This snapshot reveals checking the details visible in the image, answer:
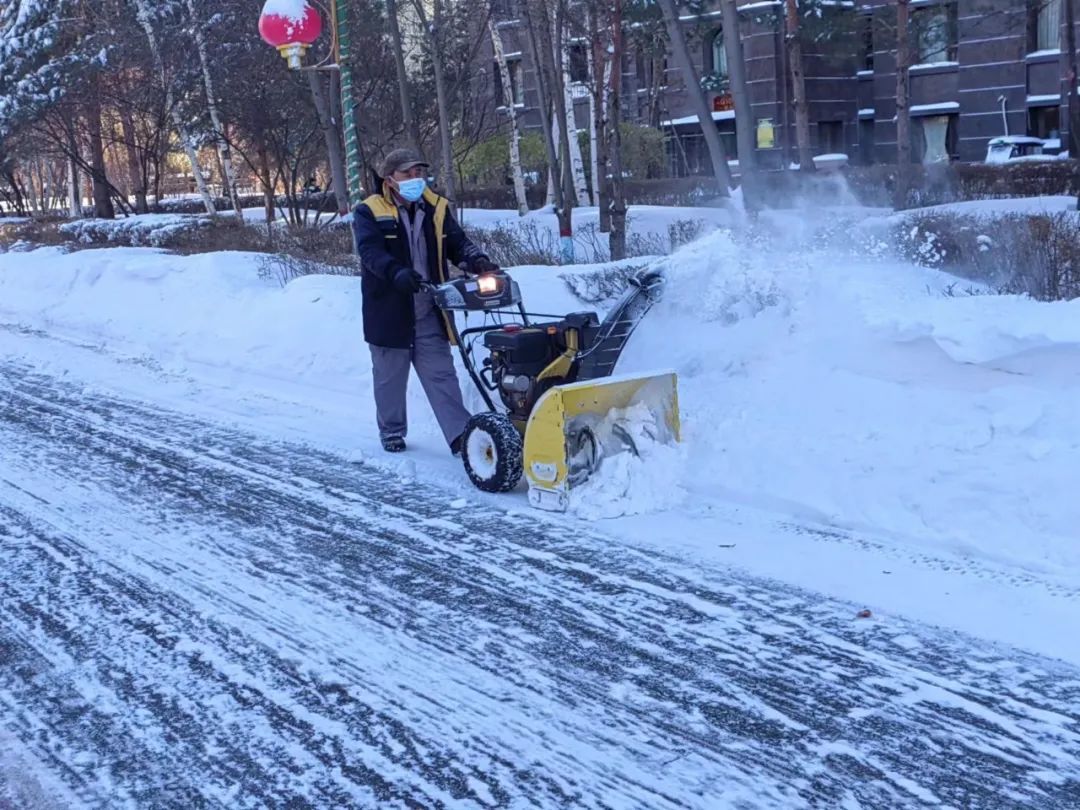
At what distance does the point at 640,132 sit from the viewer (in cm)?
3359

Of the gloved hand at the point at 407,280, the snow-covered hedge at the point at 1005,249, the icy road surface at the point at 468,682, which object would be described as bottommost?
the icy road surface at the point at 468,682

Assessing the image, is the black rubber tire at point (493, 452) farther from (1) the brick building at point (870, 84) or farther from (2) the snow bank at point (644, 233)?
(1) the brick building at point (870, 84)

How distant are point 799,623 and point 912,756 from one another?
0.95 m

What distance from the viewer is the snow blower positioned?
5723mm

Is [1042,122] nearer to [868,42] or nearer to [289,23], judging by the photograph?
[868,42]

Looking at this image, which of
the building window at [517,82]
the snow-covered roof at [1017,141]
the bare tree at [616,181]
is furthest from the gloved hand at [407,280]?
the building window at [517,82]

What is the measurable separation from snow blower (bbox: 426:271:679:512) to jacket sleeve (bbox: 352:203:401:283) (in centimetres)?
36

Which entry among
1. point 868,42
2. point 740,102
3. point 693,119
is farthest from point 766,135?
point 740,102

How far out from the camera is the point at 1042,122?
34375mm

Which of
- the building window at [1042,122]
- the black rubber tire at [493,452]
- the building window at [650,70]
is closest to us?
the black rubber tire at [493,452]

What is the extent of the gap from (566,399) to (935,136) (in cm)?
3573

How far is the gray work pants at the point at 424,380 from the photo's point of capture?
6828 millimetres

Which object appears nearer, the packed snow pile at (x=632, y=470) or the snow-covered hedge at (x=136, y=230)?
the packed snow pile at (x=632, y=470)

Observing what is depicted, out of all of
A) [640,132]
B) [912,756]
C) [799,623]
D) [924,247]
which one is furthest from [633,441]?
[640,132]
